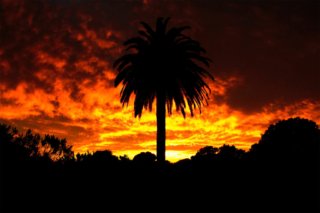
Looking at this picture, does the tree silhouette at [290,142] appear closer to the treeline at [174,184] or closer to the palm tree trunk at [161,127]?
the treeline at [174,184]

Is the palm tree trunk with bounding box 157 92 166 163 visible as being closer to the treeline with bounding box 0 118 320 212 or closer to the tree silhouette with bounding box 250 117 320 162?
the treeline with bounding box 0 118 320 212

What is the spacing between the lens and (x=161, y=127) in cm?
3528

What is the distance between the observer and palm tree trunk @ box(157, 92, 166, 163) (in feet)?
114

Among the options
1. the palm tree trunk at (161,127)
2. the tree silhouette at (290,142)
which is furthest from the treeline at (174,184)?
the palm tree trunk at (161,127)

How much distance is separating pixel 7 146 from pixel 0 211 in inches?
841

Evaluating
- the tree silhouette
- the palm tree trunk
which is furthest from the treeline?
the palm tree trunk

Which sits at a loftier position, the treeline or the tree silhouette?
the tree silhouette

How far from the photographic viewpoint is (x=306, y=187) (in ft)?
88.0

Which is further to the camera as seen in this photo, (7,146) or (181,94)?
(7,146)

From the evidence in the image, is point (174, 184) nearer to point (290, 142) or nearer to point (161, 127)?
point (161, 127)

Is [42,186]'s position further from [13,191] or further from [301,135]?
[301,135]

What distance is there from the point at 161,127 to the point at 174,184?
7.07 meters

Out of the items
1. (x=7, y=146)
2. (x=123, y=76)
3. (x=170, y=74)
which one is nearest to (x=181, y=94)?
(x=170, y=74)

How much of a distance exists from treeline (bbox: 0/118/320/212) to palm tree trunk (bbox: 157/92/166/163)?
51.9 inches
